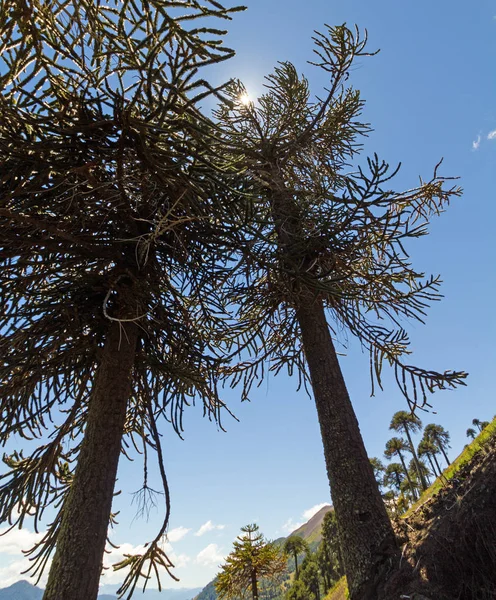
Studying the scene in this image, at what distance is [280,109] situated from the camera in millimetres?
7977

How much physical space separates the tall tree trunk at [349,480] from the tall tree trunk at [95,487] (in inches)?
115

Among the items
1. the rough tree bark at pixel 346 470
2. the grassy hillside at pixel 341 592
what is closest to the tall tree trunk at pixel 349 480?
the rough tree bark at pixel 346 470

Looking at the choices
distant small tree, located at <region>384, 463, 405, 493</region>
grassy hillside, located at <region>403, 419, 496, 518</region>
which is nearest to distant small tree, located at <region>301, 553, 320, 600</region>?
distant small tree, located at <region>384, 463, 405, 493</region>

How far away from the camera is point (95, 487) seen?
144 inches

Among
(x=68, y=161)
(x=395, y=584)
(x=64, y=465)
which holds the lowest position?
(x=395, y=584)

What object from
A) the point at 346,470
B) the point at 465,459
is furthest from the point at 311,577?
the point at 346,470

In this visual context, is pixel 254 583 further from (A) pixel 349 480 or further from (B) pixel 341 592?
(A) pixel 349 480

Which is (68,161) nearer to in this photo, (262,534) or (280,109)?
(280,109)

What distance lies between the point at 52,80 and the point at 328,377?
5.03 metres

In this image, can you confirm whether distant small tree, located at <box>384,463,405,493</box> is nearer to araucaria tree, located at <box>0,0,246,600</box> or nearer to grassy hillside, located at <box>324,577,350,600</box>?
grassy hillside, located at <box>324,577,350,600</box>

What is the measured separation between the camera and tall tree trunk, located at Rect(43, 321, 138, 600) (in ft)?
10.7

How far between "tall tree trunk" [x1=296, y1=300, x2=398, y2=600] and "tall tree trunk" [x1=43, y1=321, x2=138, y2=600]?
2.92m

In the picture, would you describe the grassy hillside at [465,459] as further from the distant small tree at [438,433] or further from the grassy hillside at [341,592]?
the distant small tree at [438,433]

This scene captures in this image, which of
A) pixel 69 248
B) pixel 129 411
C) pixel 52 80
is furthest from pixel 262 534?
pixel 52 80
